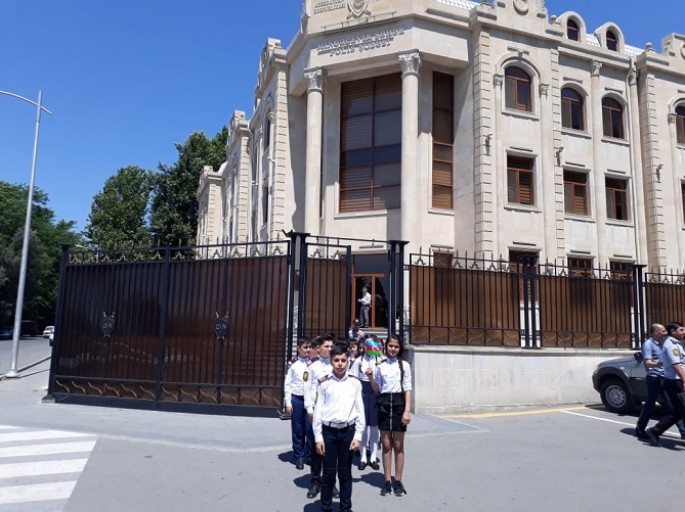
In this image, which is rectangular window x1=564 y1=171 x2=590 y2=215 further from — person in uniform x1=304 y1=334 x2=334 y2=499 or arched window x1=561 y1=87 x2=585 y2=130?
person in uniform x1=304 y1=334 x2=334 y2=499

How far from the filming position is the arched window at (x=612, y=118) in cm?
2338

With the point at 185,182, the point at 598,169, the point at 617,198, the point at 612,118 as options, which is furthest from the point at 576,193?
the point at 185,182

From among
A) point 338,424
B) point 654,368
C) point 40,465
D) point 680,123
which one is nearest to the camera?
point 338,424

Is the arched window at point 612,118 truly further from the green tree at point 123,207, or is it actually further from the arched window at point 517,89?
the green tree at point 123,207

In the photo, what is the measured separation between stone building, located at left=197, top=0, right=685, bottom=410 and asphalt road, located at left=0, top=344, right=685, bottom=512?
431 inches

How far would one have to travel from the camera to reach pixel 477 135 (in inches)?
795

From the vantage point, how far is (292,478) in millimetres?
6363

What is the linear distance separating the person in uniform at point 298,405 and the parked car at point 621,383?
7.00 meters

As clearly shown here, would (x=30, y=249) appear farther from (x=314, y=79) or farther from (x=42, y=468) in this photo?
(x=42, y=468)

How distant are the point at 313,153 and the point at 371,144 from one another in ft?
7.64

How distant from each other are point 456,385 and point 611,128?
17.4 meters

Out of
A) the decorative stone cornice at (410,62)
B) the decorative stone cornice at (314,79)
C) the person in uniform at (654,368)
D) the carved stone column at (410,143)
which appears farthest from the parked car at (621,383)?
the decorative stone cornice at (314,79)

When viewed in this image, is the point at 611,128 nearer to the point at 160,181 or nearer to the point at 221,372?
the point at 221,372

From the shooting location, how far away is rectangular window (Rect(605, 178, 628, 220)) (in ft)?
75.6
